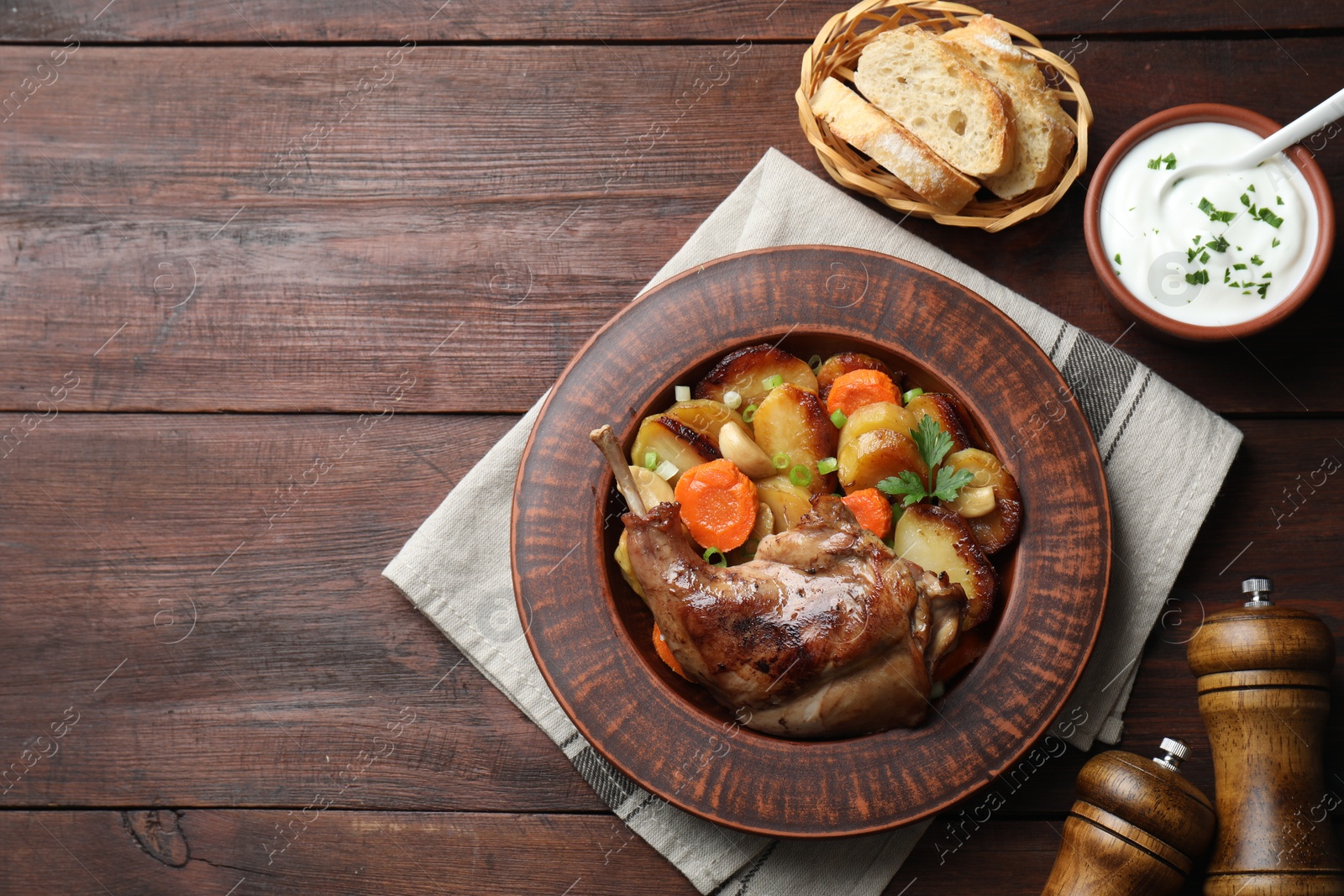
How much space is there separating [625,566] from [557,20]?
1.76 metres

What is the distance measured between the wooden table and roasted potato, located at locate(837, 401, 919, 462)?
741mm

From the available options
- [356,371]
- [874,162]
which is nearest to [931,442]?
[874,162]

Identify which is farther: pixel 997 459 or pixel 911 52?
pixel 911 52

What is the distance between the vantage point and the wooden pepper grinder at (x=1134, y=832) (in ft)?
6.79

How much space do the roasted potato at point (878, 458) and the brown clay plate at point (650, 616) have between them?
9.2 inches

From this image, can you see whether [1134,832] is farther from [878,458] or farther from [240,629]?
[240,629]

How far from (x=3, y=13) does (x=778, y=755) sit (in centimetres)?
331

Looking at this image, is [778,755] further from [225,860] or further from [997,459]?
[225,860]

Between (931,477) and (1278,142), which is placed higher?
(1278,142)

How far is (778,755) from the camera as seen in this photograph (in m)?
2.13

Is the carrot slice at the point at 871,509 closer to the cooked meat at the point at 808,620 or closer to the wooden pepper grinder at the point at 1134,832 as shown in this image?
the cooked meat at the point at 808,620

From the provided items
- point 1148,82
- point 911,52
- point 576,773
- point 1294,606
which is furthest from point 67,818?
point 1148,82

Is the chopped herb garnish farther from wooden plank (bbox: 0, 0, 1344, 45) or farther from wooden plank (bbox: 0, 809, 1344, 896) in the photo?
wooden plank (bbox: 0, 809, 1344, 896)

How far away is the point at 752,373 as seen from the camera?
2.35 metres
